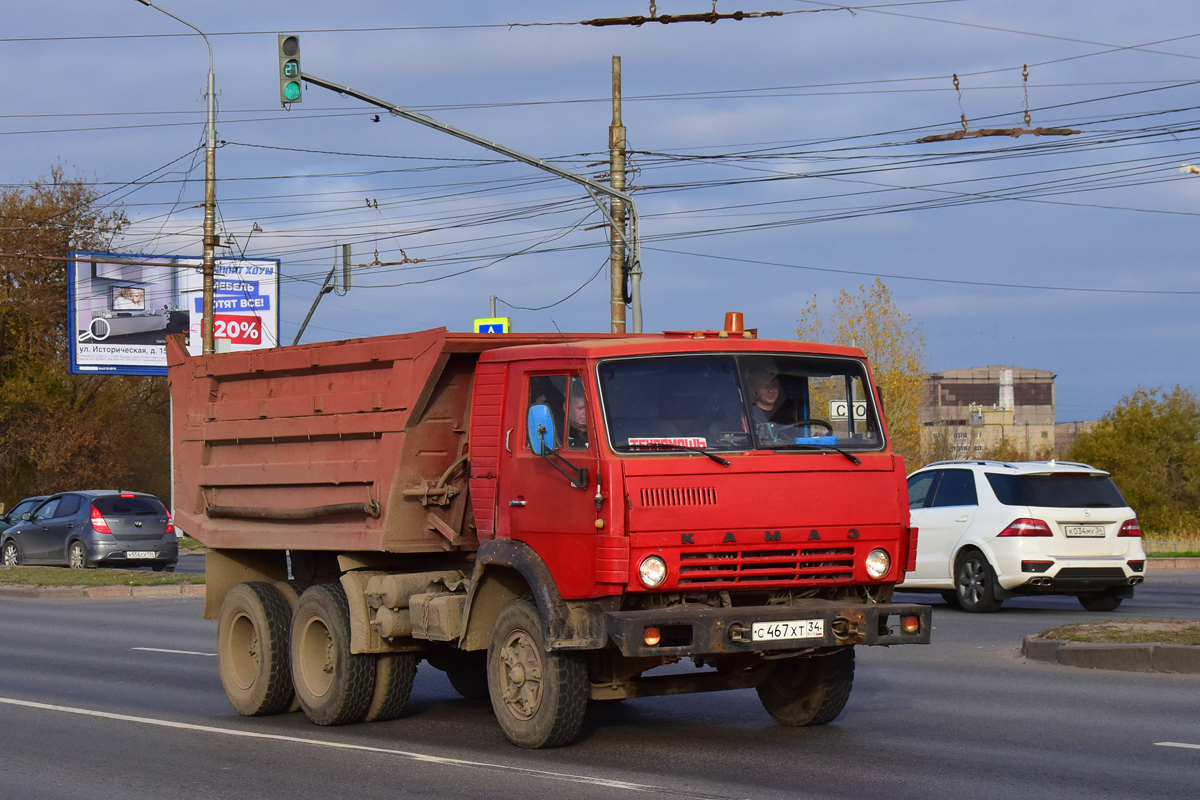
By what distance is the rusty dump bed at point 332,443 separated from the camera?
9.36m

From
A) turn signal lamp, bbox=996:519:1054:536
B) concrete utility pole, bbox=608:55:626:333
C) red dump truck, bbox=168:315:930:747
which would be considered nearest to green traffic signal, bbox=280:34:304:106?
concrete utility pole, bbox=608:55:626:333

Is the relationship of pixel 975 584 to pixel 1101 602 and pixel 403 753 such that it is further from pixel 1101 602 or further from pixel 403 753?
pixel 403 753

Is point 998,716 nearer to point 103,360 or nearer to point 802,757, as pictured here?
point 802,757

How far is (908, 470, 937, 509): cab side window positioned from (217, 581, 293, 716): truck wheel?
9503mm

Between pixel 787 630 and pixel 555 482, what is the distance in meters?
1.49

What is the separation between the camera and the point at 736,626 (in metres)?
7.92

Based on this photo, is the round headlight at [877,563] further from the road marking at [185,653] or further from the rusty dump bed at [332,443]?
the road marking at [185,653]

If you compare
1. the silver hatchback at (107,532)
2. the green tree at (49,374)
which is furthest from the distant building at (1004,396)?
the silver hatchback at (107,532)

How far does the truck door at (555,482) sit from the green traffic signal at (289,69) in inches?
405

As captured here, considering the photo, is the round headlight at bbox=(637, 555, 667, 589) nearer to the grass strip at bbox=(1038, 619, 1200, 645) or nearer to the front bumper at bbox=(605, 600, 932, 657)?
the front bumper at bbox=(605, 600, 932, 657)

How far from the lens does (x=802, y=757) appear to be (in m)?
8.20

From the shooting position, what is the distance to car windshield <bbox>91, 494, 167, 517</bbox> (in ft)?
93.4

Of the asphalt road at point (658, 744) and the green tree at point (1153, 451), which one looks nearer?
the asphalt road at point (658, 744)

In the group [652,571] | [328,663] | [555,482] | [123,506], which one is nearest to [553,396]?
[555,482]
